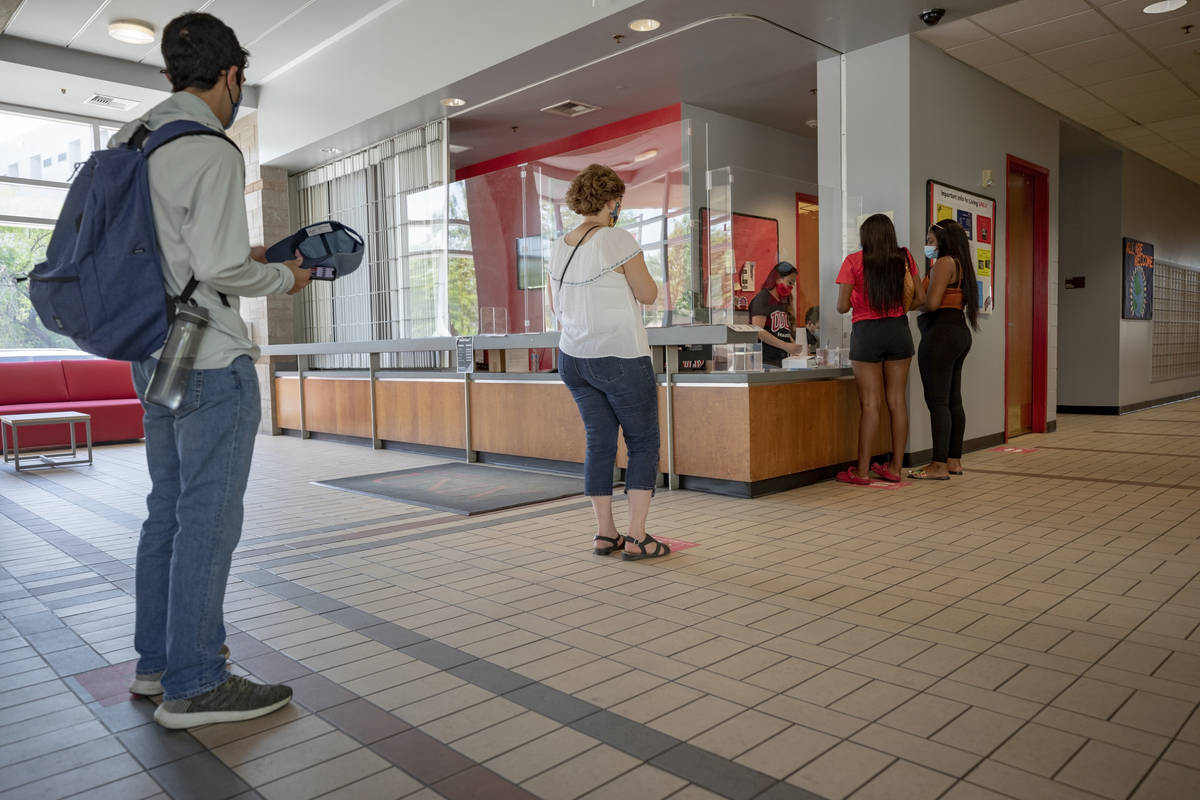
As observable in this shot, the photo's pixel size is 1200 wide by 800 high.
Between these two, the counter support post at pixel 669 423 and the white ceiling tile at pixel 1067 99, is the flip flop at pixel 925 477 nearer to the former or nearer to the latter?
the counter support post at pixel 669 423

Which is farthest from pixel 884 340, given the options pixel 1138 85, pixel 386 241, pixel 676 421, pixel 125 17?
pixel 125 17

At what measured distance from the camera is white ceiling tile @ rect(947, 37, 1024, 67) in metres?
5.38

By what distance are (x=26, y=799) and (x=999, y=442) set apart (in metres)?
6.37

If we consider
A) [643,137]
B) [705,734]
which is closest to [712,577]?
[705,734]

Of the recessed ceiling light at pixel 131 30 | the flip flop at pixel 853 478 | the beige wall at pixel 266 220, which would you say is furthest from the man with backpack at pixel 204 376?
the beige wall at pixel 266 220

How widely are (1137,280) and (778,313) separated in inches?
234

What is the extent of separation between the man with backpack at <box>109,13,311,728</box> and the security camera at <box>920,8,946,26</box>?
430cm

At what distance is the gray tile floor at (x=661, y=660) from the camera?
1.58 metres

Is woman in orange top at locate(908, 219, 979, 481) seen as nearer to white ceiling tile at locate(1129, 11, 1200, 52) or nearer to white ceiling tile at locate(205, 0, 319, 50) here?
white ceiling tile at locate(1129, 11, 1200, 52)

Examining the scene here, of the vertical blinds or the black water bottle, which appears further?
the vertical blinds

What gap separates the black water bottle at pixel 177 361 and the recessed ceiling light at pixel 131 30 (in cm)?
683

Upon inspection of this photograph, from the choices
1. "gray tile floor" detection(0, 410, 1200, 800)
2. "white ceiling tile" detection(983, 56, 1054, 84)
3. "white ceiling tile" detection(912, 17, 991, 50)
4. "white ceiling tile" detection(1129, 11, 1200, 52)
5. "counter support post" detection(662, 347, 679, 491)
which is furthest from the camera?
"white ceiling tile" detection(983, 56, 1054, 84)

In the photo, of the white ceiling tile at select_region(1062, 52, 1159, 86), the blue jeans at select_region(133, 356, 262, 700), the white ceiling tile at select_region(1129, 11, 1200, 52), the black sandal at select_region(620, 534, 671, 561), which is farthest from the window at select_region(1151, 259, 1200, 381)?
the blue jeans at select_region(133, 356, 262, 700)

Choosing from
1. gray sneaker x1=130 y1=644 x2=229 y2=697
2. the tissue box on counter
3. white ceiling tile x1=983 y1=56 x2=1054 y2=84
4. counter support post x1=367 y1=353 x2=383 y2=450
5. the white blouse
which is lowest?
gray sneaker x1=130 y1=644 x2=229 y2=697
